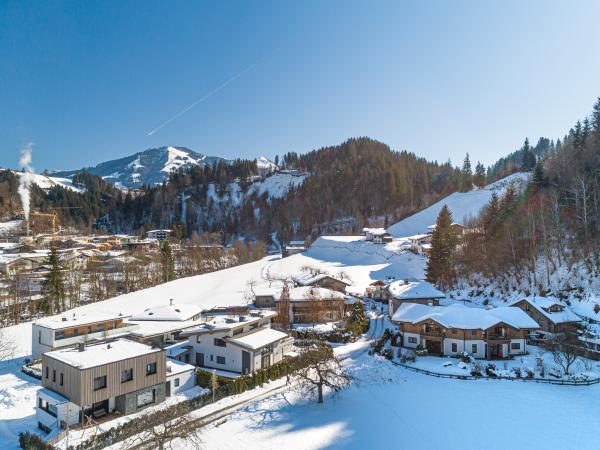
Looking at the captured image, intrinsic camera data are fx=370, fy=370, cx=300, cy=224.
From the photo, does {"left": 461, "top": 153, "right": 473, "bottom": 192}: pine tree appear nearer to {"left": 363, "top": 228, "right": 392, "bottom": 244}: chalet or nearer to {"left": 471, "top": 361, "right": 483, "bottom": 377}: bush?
{"left": 363, "top": 228, "right": 392, "bottom": 244}: chalet

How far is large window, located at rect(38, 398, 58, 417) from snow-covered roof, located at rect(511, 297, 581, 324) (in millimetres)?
31498

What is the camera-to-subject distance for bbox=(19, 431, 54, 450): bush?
1402 centimetres

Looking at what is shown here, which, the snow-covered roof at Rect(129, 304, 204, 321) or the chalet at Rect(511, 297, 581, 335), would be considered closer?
the chalet at Rect(511, 297, 581, 335)

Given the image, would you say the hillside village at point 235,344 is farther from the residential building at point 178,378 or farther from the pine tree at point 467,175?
the pine tree at point 467,175

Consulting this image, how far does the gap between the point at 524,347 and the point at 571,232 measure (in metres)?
16.8

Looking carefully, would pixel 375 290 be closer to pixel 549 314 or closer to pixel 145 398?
pixel 549 314

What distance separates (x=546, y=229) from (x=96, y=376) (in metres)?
42.2

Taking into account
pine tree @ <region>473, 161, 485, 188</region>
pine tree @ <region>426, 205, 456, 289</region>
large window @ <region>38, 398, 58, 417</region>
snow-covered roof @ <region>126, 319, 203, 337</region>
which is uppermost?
pine tree @ <region>473, 161, 485, 188</region>

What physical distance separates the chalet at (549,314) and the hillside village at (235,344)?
8 centimetres

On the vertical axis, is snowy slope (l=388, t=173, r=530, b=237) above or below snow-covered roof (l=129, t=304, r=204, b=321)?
above

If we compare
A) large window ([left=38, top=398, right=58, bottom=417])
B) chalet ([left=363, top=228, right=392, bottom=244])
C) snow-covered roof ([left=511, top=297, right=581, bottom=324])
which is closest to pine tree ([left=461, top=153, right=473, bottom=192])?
chalet ([left=363, top=228, right=392, bottom=244])

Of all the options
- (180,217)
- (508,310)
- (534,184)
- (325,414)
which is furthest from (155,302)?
(180,217)

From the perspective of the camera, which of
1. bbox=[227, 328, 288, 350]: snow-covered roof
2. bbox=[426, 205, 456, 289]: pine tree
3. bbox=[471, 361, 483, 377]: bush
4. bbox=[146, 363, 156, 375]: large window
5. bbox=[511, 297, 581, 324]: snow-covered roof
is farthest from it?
bbox=[426, 205, 456, 289]: pine tree

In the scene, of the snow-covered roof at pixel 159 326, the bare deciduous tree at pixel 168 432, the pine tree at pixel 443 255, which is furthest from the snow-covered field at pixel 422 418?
the pine tree at pixel 443 255
